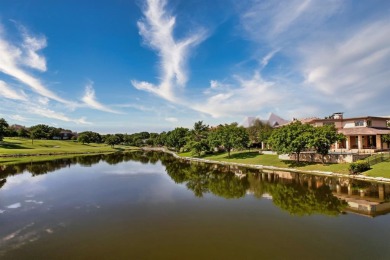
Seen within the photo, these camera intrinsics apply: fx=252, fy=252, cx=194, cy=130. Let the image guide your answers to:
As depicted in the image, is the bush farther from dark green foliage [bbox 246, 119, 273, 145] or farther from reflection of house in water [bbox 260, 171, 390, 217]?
dark green foliage [bbox 246, 119, 273, 145]

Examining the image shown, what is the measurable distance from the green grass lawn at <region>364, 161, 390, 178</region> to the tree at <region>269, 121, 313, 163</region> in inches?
457

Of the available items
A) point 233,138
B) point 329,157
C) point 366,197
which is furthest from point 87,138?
point 366,197

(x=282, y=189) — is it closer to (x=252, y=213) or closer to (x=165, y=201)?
(x=252, y=213)

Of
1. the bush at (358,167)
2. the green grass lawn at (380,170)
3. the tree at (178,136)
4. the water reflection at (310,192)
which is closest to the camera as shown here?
the water reflection at (310,192)

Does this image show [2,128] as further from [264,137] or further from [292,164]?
A: [292,164]

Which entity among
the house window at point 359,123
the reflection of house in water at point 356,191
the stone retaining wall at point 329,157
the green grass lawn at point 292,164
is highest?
the house window at point 359,123

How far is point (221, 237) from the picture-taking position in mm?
16422

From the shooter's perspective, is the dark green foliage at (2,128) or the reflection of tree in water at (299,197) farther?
the dark green foliage at (2,128)

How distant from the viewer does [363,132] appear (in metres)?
55.5

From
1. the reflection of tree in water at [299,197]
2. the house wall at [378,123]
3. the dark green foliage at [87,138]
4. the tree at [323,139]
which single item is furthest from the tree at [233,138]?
the dark green foliage at [87,138]

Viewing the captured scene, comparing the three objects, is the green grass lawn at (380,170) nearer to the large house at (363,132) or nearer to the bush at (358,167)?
the bush at (358,167)

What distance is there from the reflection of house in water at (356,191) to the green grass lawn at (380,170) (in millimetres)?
3657

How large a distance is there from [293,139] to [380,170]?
16493mm

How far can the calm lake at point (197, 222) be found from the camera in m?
14.3
